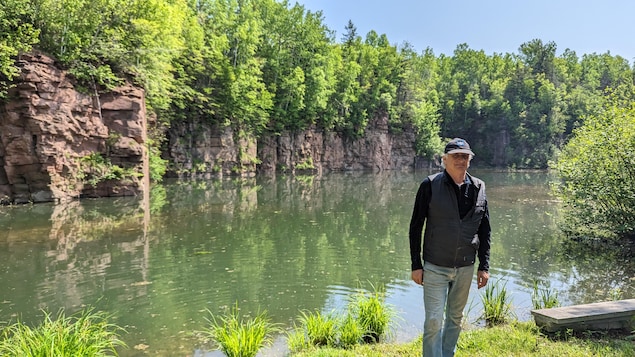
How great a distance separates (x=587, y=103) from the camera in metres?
74.9

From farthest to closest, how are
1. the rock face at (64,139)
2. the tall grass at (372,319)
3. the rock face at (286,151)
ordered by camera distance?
the rock face at (286,151)
the rock face at (64,139)
the tall grass at (372,319)

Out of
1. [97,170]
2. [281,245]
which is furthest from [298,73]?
[281,245]

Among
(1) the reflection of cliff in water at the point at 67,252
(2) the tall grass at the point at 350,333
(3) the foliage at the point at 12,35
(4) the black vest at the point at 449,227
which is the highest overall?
(3) the foliage at the point at 12,35

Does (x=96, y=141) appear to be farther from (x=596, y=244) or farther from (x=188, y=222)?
(x=596, y=244)

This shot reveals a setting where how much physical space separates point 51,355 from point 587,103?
284 feet

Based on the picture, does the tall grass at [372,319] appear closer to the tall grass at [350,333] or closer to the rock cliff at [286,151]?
the tall grass at [350,333]

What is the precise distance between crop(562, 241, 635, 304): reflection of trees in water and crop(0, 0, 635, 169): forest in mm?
4381

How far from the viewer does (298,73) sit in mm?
48500

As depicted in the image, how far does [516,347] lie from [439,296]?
5.35 feet

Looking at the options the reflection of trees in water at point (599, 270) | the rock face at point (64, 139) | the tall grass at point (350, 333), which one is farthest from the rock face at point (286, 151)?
the tall grass at point (350, 333)

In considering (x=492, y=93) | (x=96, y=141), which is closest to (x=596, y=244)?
(x=96, y=141)

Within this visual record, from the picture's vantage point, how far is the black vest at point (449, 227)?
385cm

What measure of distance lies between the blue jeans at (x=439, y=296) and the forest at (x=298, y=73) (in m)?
12.0

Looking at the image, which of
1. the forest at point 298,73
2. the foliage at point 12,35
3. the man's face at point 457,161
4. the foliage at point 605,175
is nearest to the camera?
the man's face at point 457,161
